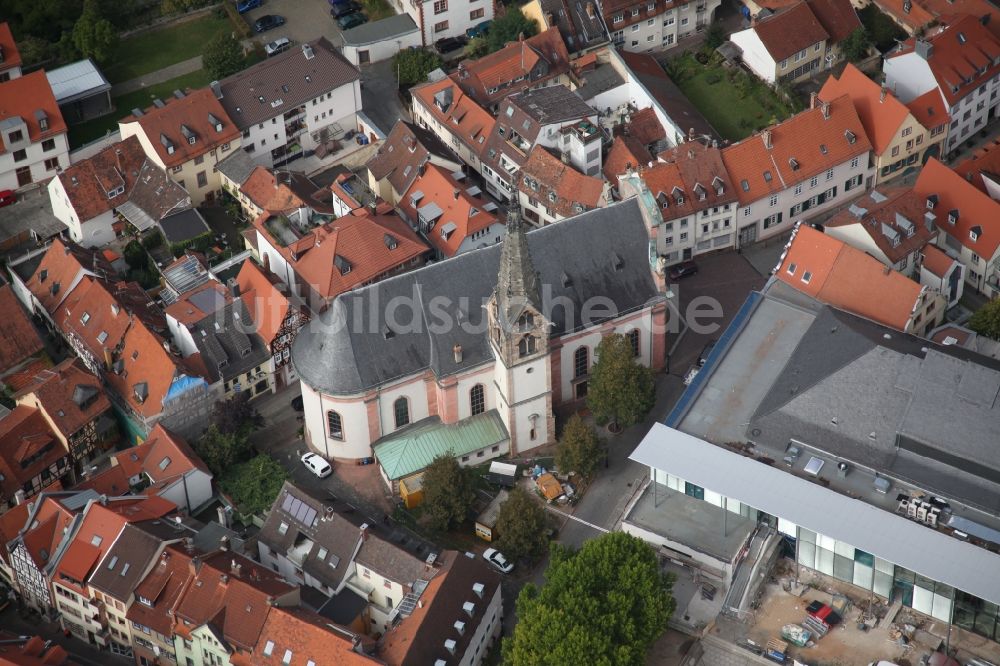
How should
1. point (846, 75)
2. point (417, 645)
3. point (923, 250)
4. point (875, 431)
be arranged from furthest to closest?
point (846, 75) → point (923, 250) → point (875, 431) → point (417, 645)

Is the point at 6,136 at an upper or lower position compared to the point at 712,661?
upper

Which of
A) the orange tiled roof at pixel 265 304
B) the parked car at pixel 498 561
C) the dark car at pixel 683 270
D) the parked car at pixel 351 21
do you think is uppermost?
the parked car at pixel 351 21

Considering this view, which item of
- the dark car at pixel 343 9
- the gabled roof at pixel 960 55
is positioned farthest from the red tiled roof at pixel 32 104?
the gabled roof at pixel 960 55

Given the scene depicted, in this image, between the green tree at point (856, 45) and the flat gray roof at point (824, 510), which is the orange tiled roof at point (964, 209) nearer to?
the green tree at point (856, 45)

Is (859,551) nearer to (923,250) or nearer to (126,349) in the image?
(923,250)

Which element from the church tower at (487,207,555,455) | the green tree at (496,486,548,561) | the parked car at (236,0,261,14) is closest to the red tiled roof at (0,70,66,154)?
the parked car at (236,0,261,14)

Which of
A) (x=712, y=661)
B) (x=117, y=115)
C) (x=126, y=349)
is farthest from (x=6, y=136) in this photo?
(x=712, y=661)

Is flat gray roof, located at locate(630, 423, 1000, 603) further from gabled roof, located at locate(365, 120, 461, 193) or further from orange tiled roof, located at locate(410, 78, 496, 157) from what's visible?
orange tiled roof, located at locate(410, 78, 496, 157)
